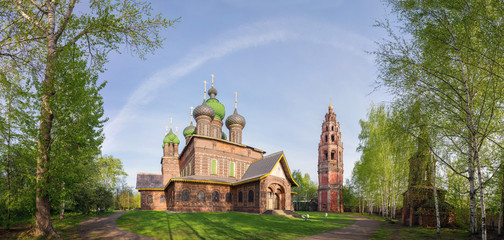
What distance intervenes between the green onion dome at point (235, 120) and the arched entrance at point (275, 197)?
13642 mm

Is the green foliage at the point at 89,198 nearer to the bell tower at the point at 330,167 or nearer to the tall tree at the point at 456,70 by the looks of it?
the tall tree at the point at 456,70

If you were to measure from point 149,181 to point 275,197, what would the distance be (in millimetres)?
22519

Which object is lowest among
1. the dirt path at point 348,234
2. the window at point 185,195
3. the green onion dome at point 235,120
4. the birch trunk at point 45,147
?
the window at point 185,195

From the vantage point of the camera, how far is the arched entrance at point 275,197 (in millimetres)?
26061

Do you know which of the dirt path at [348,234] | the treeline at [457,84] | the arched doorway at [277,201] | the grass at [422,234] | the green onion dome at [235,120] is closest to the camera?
the treeline at [457,84]

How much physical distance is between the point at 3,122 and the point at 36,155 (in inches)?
113

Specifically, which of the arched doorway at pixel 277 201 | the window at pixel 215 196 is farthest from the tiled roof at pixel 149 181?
the arched doorway at pixel 277 201

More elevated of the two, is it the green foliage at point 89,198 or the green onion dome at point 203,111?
the green onion dome at point 203,111

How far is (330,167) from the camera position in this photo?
155 ft

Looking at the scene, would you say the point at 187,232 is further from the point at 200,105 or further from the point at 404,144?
the point at 200,105

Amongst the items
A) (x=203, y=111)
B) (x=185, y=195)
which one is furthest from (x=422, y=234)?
(x=203, y=111)

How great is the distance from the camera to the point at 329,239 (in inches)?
452

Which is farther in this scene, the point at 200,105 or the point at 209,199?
the point at 200,105

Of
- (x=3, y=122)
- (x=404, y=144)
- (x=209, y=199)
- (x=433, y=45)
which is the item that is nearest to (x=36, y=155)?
(x=3, y=122)
